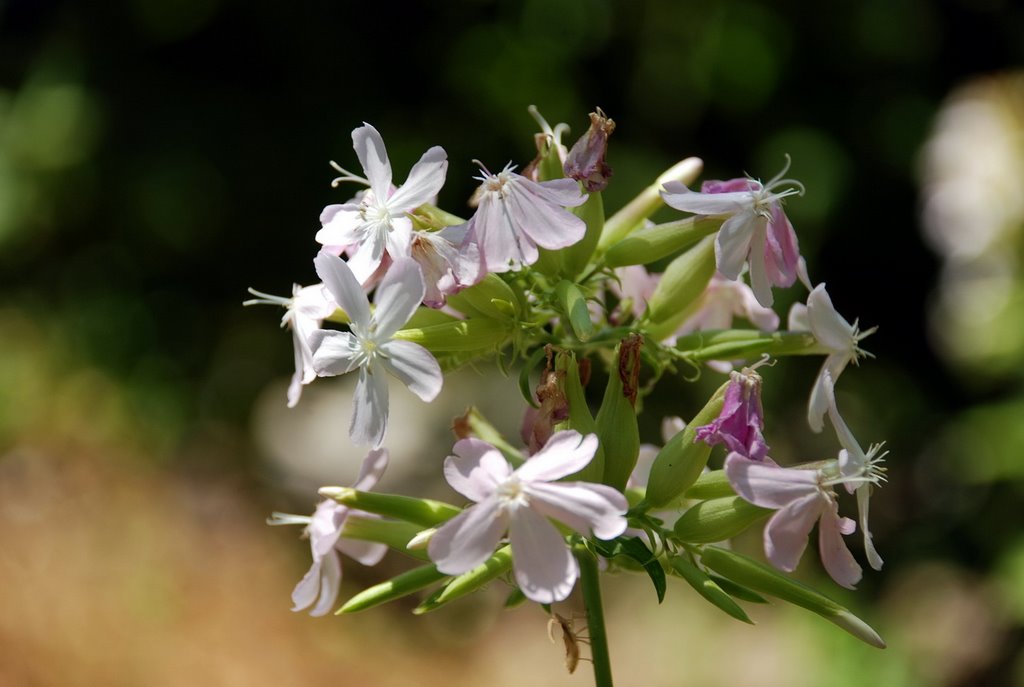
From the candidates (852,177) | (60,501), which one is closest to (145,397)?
(60,501)

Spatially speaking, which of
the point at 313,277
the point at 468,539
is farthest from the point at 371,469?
the point at 313,277

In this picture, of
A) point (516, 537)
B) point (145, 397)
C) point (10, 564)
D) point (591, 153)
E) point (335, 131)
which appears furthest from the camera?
point (145, 397)

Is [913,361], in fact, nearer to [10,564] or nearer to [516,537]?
[10,564]

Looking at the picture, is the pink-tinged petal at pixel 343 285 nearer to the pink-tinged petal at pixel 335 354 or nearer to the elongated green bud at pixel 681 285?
the pink-tinged petal at pixel 335 354

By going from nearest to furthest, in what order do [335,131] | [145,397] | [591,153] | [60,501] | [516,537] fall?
1. [516,537]
2. [591,153]
3. [60,501]
4. [335,131]
5. [145,397]

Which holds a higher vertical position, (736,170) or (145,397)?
(736,170)

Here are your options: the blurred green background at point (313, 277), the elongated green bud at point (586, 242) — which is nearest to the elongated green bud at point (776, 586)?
the elongated green bud at point (586, 242)

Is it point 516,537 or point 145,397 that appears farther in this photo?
point 145,397

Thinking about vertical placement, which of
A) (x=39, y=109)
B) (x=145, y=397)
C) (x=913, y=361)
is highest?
(x=39, y=109)
